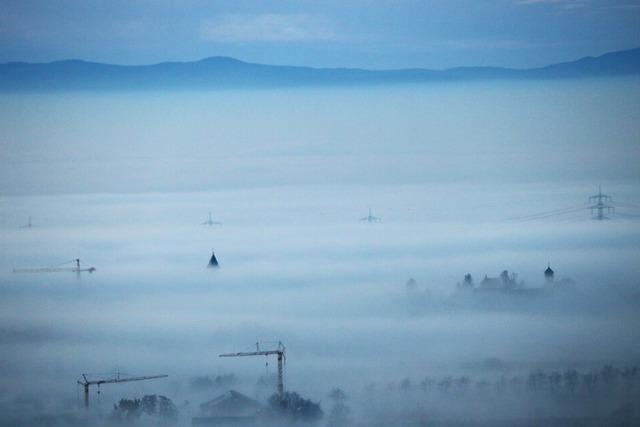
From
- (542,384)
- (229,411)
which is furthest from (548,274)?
(229,411)

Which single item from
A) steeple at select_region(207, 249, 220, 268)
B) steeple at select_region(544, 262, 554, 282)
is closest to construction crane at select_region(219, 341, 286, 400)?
steeple at select_region(207, 249, 220, 268)

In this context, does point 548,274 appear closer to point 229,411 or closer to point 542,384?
point 542,384

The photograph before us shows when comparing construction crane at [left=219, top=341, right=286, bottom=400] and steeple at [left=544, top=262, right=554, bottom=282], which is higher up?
steeple at [left=544, top=262, right=554, bottom=282]

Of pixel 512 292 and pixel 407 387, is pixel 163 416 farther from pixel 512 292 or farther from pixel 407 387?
pixel 512 292

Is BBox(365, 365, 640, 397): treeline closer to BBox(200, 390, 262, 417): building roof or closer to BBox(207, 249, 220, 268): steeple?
BBox(200, 390, 262, 417): building roof

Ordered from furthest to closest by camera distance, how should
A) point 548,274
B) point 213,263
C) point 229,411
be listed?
1. point 213,263
2. point 548,274
3. point 229,411

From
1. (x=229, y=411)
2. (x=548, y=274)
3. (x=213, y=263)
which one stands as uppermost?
(x=213, y=263)

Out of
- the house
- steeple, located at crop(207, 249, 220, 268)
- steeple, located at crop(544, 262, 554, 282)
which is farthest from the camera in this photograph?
steeple, located at crop(207, 249, 220, 268)

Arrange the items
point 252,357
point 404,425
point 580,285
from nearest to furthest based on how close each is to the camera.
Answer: point 404,425
point 252,357
point 580,285

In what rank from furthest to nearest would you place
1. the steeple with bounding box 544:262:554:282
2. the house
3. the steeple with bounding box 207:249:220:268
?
the steeple with bounding box 207:249:220:268 < the steeple with bounding box 544:262:554:282 < the house

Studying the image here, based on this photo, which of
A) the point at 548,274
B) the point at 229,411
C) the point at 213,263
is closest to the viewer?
the point at 229,411

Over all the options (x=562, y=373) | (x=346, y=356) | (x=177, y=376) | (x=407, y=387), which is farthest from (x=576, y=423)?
(x=177, y=376)
